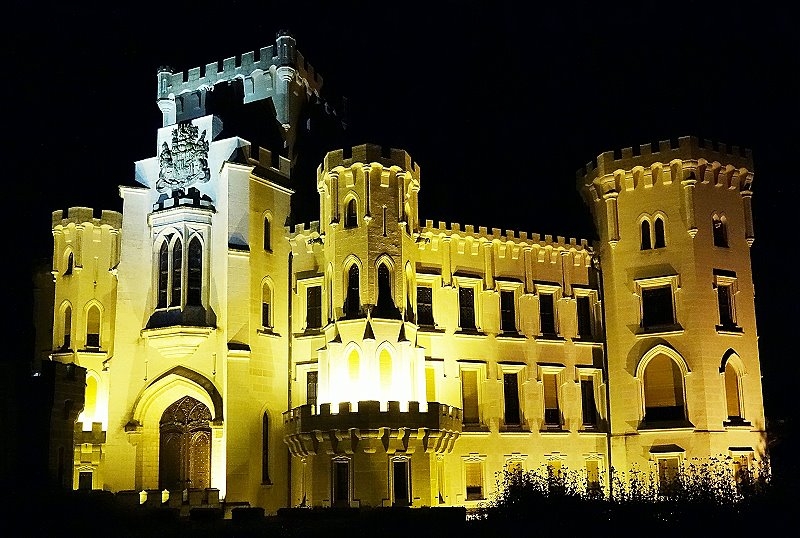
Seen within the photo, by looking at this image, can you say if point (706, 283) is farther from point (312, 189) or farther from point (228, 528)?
point (228, 528)

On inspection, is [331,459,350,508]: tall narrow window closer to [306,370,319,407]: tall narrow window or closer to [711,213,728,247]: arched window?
[306,370,319,407]: tall narrow window

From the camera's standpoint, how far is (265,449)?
1447 inches

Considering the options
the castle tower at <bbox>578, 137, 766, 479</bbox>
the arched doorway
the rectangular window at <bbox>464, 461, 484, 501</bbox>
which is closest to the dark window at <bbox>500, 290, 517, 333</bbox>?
the castle tower at <bbox>578, 137, 766, 479</bbox>

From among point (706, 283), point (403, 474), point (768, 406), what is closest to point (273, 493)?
point (403, 474)

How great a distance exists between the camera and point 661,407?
39.4 metres

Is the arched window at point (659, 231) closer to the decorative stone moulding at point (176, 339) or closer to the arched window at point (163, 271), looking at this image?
the decorative stone moulding at point (176, 339)

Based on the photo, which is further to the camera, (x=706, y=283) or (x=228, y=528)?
(x=706, y=283)

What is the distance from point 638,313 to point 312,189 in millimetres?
15191

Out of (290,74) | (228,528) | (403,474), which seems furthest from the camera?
(290,74)

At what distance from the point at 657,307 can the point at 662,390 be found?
3458 mm

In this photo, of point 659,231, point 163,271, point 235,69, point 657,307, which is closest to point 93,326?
point 163,271

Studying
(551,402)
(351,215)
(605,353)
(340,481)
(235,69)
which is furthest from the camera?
(235,69)

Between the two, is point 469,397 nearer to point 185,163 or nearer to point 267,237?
point 267,237

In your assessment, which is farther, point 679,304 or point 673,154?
point 673,154
